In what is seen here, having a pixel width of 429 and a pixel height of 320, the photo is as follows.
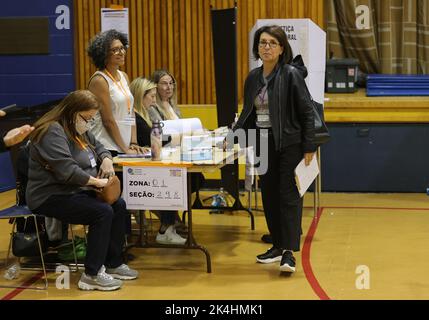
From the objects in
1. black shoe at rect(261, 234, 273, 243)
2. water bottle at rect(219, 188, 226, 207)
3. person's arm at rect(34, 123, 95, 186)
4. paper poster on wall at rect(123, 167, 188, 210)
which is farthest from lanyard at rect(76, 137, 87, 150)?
water bottle at rect(219, 188, 226, 207)

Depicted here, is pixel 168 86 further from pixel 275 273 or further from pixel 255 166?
pixel 275 273

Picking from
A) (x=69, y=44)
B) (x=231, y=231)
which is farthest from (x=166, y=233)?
(x=69, y=44)

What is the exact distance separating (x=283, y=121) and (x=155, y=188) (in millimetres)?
898

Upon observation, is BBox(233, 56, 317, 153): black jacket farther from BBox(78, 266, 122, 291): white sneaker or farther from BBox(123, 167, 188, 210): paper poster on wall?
BBox(78, 266, 122, 291): white sneaker

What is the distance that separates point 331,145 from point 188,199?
300 centimetres

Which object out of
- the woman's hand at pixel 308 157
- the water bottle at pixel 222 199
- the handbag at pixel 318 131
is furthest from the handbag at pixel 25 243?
the water bottle at pixel 222 199


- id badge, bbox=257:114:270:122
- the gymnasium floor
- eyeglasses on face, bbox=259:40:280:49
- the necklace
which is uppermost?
eyeglasses on face, bbox=259:40:280:49

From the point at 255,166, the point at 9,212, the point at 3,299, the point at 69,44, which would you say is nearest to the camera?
the point at 3,299

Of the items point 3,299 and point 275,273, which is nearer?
point 3,299

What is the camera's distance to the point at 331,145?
305 inches

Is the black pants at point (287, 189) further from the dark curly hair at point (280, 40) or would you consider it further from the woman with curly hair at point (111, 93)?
the woman with curly hair at point (111, 93)

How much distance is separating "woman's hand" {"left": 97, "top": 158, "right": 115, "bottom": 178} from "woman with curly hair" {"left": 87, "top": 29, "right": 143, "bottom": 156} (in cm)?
57

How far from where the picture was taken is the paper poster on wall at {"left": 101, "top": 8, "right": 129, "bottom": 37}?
27.0ft

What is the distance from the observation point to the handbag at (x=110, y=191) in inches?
185
